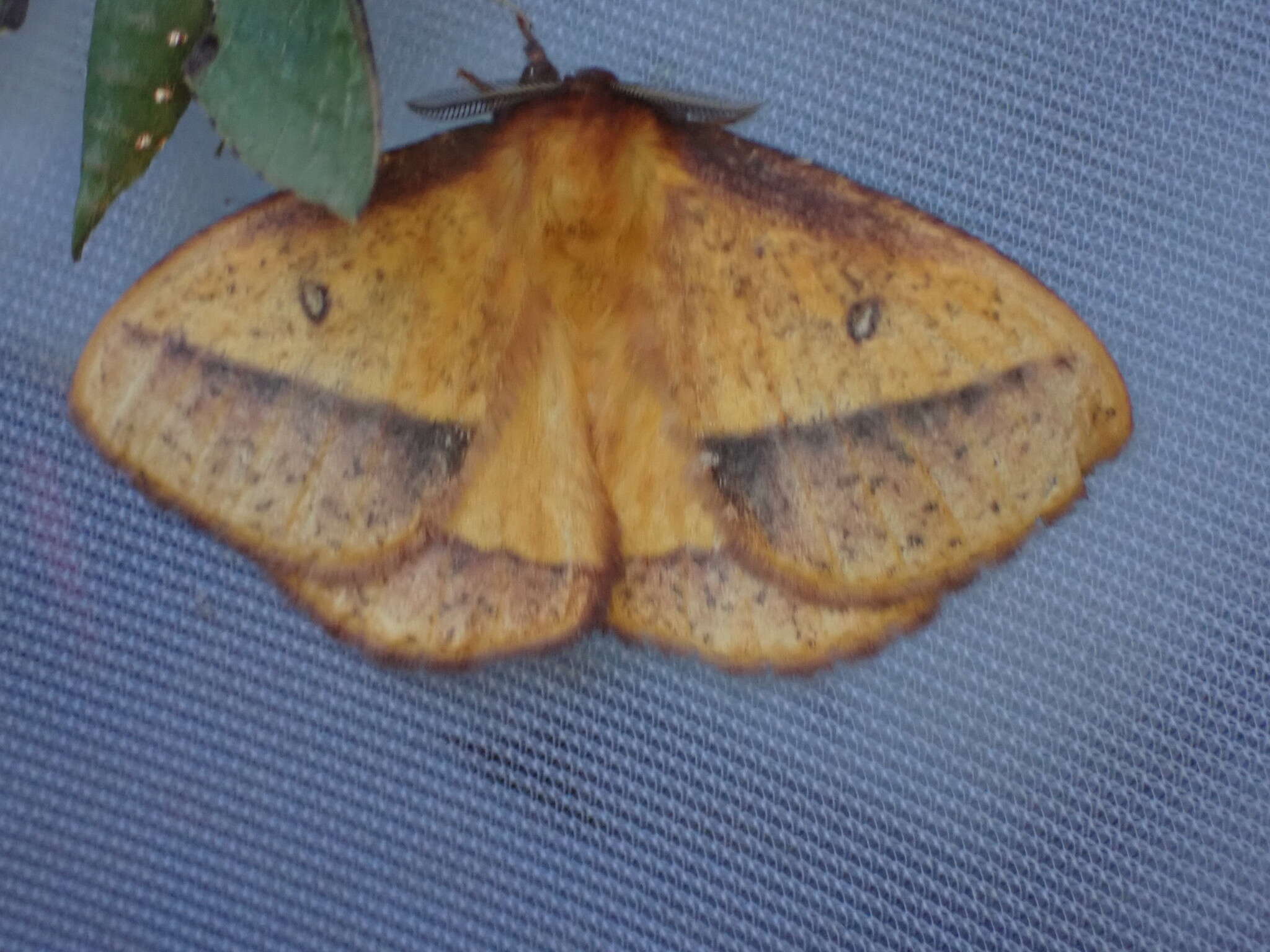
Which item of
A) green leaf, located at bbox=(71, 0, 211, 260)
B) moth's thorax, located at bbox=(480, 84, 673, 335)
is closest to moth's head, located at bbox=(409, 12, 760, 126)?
moth's thorax, located at bbox=(480, 84, 673, 335)

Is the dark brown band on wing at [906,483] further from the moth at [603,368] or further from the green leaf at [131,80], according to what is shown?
the green leaf at [131,80]

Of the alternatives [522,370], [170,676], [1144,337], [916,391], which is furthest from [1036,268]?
[170,676]

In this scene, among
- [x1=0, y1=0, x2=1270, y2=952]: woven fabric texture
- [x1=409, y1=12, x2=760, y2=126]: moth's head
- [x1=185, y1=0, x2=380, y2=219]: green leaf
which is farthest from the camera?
[x1=0, y1=0, x2=1270, y2=952]: woven fabric texture

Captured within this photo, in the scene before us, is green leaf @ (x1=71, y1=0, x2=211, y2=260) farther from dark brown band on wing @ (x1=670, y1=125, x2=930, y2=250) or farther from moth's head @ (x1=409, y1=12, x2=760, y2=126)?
dark brown band on wing @ (x1=670, y1=125, x2=930, y2=250)

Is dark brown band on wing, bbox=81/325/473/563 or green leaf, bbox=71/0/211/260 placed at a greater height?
green leaf, bbox=71/0/211/260

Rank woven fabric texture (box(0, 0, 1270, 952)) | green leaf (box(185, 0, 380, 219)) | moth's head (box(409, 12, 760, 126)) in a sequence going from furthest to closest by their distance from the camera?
1. woven fabric texture (box(0, 0, 1270, 952))
2. moth's head (box(409, 12, 760, 126))
3. green leaf (box(185, 0, 380, 219))

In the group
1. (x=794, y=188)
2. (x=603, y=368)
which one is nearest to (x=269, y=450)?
(x=603, y=368)

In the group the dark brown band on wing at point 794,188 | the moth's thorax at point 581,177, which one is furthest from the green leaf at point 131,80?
the dark brown band on wing at point 794,188
